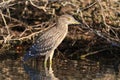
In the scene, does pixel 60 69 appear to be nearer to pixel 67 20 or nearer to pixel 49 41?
pixel 49 41

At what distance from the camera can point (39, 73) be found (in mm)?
9852

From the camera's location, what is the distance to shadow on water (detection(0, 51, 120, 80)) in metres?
9.43

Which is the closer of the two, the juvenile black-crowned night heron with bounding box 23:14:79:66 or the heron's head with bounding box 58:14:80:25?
the juvenile black-crowned night heron with bounding box 23:14:79:66

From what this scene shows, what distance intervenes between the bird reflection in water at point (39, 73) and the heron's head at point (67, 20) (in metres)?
1.38

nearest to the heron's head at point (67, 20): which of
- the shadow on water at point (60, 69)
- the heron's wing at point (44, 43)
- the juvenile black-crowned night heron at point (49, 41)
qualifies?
Answer: the juvenile black-crowned night heron at point (49, 41)

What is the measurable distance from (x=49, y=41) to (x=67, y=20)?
2.28ft

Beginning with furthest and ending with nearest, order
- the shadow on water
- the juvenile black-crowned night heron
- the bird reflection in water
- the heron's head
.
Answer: the heron's head, the juvenile black-crowned night heron, the shadow on water, the bird reflection in water

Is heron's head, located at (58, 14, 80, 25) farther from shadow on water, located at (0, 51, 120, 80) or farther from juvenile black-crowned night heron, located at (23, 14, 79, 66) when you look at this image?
shadow on water, located at (0, 51, 120, 80)

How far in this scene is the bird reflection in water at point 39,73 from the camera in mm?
9273

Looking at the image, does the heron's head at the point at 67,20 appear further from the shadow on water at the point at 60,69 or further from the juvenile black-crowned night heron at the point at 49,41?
the shadow on water at the point at 60,69

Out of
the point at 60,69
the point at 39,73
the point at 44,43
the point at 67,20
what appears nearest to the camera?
the point at 39,73

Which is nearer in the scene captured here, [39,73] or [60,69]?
[39,73]

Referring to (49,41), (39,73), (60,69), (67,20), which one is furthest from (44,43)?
(39,73)

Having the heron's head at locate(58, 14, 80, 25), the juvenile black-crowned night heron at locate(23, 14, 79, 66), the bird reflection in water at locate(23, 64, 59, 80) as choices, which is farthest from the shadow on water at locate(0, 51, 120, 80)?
the heron's head at locate(58, 14, 80, 25)
